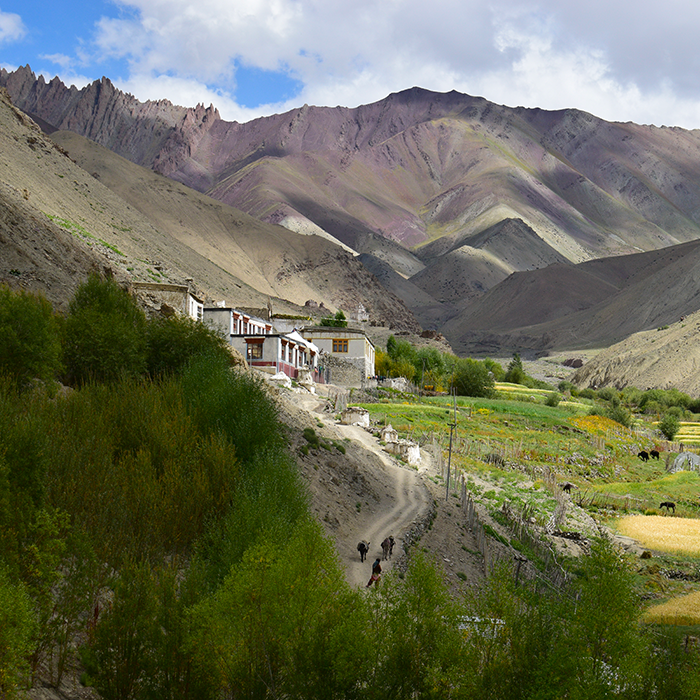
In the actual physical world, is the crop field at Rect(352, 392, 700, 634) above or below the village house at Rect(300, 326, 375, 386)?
below

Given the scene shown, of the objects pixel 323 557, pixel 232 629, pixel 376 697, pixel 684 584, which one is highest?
pixel 323 557

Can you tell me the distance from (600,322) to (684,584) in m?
141

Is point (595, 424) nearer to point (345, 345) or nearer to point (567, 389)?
point (345, 345)

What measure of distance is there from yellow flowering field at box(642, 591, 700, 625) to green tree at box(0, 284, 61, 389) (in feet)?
67.4

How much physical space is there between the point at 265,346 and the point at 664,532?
1108 inches

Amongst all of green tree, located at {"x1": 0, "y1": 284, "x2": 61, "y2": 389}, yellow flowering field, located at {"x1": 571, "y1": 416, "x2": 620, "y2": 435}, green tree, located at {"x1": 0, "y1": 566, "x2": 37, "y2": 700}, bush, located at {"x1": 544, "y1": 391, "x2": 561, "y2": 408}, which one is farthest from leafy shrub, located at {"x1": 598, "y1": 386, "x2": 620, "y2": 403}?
green tree, located at {"x1": 0, "y1": 566, "x2": 37, "y2": 700}

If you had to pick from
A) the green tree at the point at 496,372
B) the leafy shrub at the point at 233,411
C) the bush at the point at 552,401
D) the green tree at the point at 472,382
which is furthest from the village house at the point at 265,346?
the green tree at the point at 496,372

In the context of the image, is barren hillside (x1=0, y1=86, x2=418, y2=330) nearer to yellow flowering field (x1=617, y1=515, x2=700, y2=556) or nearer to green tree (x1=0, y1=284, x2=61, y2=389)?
green tree (x1=0, y1=284, x2=61, y2=389)

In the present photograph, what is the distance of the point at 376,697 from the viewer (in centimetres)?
1085

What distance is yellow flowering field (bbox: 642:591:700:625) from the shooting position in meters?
20.6

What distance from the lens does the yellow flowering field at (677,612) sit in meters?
20.6

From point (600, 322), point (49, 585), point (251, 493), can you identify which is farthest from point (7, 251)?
point (600, 322)

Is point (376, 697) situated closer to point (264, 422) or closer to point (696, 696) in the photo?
point (696, 696)

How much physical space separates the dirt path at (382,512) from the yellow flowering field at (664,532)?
10.3 meters
